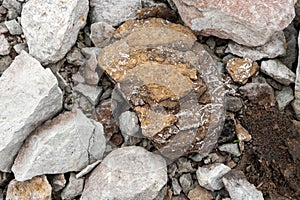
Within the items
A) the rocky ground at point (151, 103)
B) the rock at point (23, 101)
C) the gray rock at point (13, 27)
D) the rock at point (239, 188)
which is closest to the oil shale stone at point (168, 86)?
the rocky ground at point (151, 103)

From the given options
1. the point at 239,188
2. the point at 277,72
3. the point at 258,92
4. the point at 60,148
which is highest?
the point at 277,72

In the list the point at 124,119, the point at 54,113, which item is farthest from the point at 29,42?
the point at 124,119

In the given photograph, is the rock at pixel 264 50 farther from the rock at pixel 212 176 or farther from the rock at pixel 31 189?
the rock at pixel 31 189

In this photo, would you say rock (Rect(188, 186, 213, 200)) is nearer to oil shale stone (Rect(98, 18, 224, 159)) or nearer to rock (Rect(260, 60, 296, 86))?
oil shale stone (Rect(98, 18, 224, 159))

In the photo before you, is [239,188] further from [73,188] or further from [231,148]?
[73,188]

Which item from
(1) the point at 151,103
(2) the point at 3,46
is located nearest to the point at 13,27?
(2) the point at 3,46
